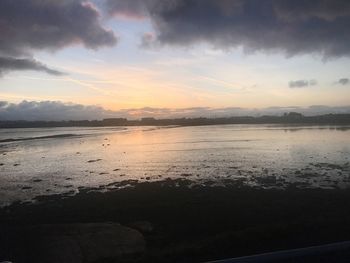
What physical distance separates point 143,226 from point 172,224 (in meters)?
1.09

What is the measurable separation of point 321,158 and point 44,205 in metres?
23.5

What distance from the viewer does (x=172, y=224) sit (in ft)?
46.2

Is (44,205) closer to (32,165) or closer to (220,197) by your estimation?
(220,197)

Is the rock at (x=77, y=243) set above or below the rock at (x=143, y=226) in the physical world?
above

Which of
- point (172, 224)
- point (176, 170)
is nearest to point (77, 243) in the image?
point (172, 224)

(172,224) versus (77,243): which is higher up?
(77,243)

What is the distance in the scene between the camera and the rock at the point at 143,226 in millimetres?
13269

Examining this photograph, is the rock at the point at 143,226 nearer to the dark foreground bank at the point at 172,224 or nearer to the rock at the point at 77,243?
the dark foreground bank at the point at 172,224

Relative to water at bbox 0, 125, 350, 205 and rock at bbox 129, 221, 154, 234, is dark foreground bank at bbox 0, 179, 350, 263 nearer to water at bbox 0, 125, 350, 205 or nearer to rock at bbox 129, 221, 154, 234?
rock at bbox 129, 221, 154, 234

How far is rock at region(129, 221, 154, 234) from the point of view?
13269mm

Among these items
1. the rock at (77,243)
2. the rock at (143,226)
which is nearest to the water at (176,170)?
the rock at (77,243)

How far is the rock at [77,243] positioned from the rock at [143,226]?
1.37ft

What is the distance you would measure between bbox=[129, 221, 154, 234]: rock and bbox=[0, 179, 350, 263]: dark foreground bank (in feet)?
0.11

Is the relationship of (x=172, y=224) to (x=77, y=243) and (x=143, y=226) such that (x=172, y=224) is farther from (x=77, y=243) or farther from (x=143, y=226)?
(x=77, y=243)
